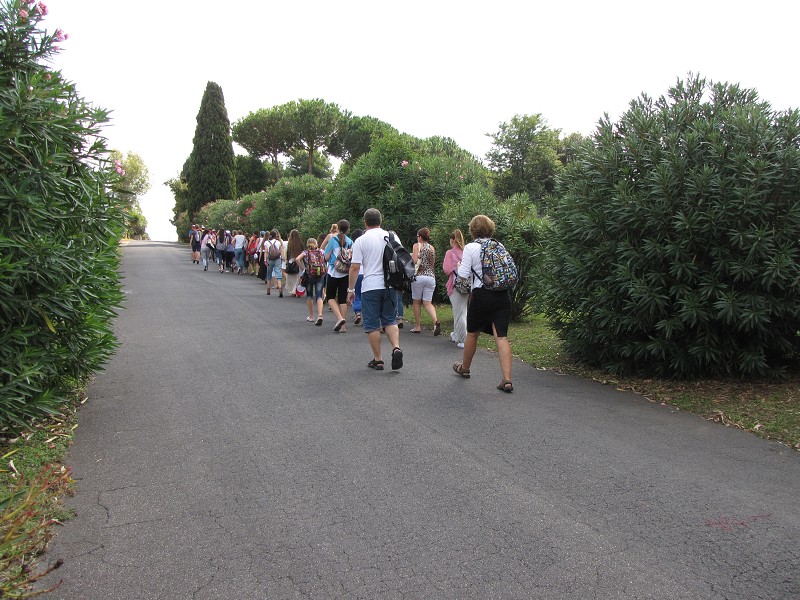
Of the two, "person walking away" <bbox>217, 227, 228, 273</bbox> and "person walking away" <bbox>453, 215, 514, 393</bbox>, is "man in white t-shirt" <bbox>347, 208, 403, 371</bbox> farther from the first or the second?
"person walking away" <bbox>217, 227, 228, 273</bbox>

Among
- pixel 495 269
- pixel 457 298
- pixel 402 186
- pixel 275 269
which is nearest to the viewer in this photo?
pixel 495 269

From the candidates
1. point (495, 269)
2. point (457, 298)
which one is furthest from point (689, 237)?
point (457, 298)

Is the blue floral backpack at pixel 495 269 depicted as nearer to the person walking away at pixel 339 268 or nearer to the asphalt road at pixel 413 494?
the asphalt road at pixel 413 494

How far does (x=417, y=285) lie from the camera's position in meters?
11.4

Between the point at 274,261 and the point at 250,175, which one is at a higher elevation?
the point at 250,175

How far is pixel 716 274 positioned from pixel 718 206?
0.71 m

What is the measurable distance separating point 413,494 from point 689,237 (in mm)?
4428

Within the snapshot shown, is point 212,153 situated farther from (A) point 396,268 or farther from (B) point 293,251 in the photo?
(A) point 396,268

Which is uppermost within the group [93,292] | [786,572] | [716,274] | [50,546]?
[716,274]

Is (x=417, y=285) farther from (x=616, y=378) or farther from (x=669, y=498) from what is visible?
(x=669, y=498)

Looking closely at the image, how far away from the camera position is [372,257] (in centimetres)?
843

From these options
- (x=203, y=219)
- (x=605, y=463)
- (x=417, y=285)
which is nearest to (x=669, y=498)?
(x=605, y=463)

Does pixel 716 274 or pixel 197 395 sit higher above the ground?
pixel 716 274

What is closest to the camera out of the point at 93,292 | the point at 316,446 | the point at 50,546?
the point at 50,546
